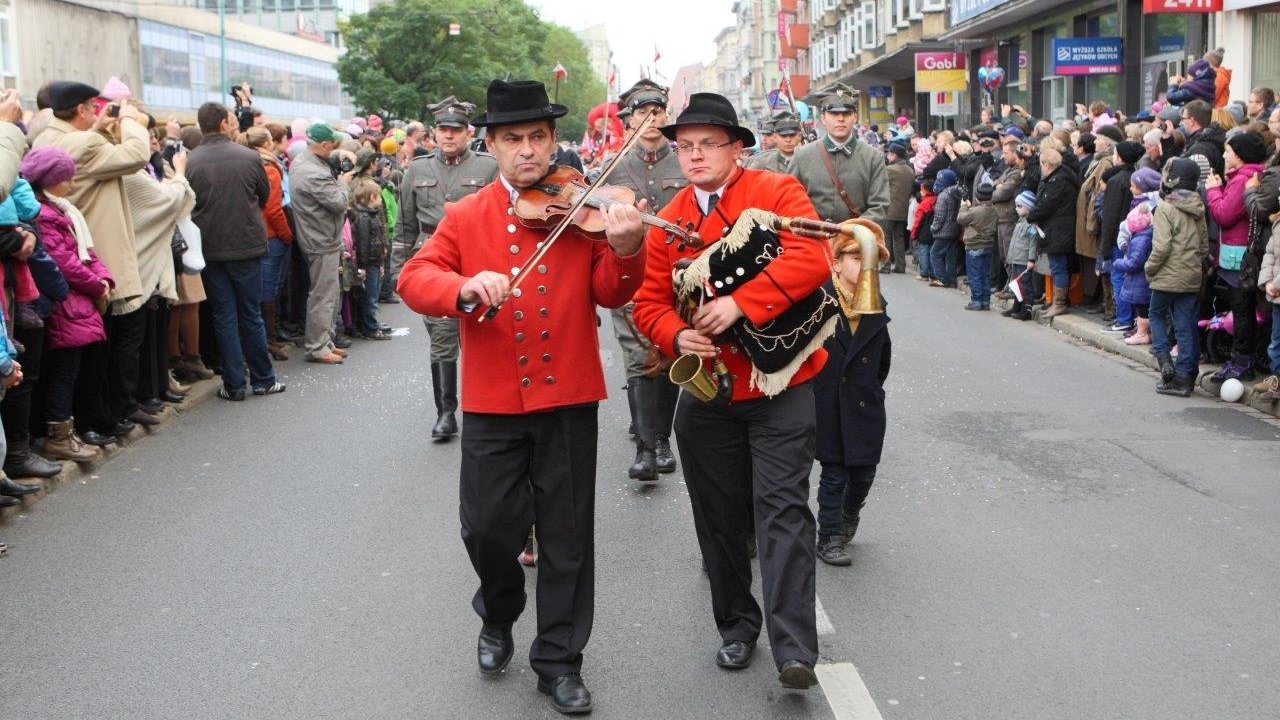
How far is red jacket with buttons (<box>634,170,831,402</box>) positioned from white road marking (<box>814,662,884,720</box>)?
3.34 ft

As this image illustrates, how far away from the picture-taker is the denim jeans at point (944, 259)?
1938 centimetres

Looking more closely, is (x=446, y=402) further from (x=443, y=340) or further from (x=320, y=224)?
(x=320, y=224)

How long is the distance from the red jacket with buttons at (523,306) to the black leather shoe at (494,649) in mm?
832

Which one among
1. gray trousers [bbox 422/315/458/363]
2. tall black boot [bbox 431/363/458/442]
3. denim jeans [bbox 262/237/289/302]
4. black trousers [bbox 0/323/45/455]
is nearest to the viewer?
black trousers [bbox 0/323/45/455]

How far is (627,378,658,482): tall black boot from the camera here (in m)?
8.01

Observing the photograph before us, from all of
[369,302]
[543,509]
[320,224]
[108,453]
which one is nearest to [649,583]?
[543,509]

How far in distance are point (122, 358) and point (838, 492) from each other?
5.27 meters

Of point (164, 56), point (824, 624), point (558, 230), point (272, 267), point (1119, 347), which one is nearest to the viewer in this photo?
point (558, 230)

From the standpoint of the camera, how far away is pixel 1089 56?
919 inches

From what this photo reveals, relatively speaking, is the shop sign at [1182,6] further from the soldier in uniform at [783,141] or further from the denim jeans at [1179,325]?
the soldier in uniform at [783,141]

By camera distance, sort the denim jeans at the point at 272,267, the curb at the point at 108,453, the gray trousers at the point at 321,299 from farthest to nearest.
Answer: the gray trousers at the point at 321,299 → the denim jeans at the point at 272,267 → the curb at the point at 108,453

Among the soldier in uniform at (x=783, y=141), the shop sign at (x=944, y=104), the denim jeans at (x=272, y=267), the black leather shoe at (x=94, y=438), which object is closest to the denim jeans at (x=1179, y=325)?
the soldier in uniform at (x=783, y=141)

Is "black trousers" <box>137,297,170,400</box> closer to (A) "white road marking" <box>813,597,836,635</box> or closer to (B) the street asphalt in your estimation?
(B) the street asphalt

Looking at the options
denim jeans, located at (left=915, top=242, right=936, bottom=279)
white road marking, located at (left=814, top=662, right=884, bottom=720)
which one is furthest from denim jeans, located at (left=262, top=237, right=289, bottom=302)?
denim jeans, located at (left=915, top=242, right=936, bottom=279)
